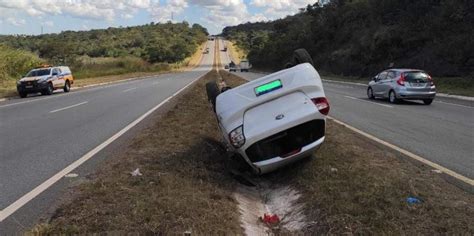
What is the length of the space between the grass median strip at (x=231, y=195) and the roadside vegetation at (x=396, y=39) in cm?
2212

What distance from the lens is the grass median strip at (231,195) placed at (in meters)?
4.92

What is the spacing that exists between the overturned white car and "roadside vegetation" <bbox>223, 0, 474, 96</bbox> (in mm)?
22803

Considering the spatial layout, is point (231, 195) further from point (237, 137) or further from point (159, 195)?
point (159, 195)

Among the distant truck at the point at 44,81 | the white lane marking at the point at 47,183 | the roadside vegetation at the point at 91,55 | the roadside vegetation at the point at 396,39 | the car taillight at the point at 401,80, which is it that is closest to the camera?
the white lane marking at the point at 47,183

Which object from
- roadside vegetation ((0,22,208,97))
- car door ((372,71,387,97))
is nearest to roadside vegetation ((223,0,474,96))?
car door ((372,71,387,97))

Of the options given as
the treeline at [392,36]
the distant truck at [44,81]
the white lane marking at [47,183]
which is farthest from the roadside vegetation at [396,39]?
the distant truck at [44,81]

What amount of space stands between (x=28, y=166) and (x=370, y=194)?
18.1 feet

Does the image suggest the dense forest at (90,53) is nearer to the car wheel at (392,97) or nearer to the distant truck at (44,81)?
the distant truck at (44,81)

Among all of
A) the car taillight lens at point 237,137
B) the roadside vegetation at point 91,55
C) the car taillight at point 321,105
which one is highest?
the car taillight at point 321,105

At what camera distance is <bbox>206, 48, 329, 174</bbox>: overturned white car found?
664 cm

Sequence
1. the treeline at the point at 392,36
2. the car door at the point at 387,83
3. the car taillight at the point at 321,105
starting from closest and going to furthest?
the car taillight at the point at 321,105, the car door at the point at 387,83, the treeline at the point at 392,36

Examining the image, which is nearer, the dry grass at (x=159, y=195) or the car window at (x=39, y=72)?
the dry grass at (x=159, y=195)

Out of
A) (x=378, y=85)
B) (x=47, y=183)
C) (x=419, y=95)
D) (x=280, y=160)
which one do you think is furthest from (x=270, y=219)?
(x=378, y=85)

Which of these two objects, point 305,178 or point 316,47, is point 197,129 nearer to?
point 305,178
